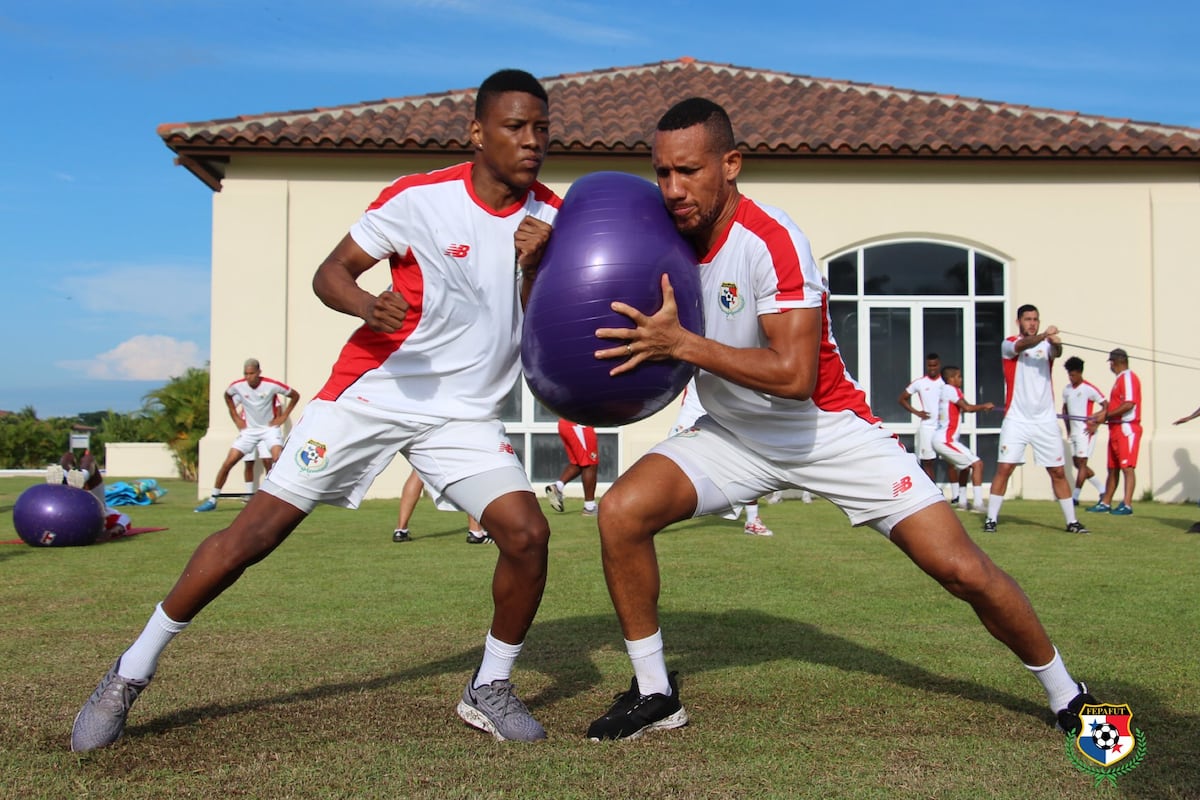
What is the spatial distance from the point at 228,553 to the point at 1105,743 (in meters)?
3.06

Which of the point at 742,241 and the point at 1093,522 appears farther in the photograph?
the point at 1093,522

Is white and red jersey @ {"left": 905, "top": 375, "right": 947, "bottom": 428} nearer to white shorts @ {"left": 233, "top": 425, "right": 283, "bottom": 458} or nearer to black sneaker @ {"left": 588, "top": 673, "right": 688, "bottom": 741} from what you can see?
white shorts @ {"left": 233, "top": 425, "right": 283, "bottom": 458}

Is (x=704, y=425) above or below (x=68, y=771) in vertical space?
above

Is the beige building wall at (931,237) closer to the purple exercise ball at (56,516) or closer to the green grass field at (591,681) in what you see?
the purple exercise ball at (56,516)

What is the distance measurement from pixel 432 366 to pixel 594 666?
1.72m

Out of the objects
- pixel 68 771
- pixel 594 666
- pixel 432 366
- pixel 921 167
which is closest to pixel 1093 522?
pixel 921 167

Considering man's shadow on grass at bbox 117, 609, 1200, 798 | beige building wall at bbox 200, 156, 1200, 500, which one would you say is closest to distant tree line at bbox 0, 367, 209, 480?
beige building wall at bbox 200, 156, 1200, 500

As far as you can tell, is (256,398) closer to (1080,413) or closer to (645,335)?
(1080,413)

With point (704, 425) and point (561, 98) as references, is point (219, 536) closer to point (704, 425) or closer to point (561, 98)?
point (704, 425)

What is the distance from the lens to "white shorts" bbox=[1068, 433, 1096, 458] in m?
15.2

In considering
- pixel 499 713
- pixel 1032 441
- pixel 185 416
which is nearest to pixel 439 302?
pixel 499 713

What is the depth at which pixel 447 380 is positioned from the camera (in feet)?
13.6

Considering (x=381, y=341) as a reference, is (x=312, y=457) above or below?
below

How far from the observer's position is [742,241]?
13.0 ft
